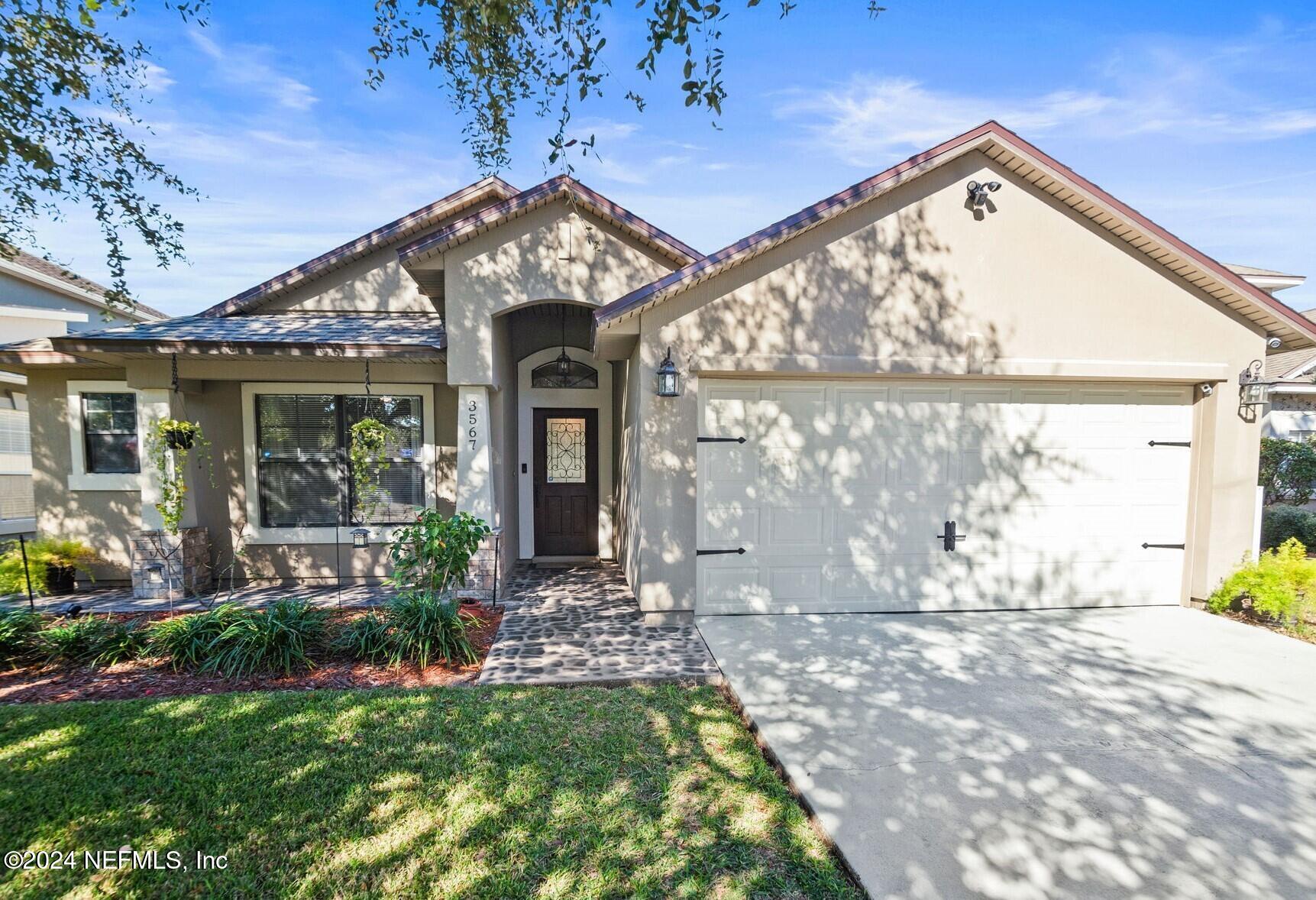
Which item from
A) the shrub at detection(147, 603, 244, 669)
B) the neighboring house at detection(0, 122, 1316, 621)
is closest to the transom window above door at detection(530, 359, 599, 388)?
the neighboring house at detection(0, 122, 1316, 621)

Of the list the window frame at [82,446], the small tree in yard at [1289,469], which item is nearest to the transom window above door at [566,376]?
the window frame at [82,446]

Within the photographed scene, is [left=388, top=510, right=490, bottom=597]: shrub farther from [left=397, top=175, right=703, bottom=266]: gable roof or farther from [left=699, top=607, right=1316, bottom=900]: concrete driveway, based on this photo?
[left=397, top=175, right=703, bottom=266]: gable roof

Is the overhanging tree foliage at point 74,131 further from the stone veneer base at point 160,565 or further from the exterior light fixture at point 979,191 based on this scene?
the exterior light fixture at point 979,191

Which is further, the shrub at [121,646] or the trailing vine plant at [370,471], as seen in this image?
the trailing vine plant at [370,471]

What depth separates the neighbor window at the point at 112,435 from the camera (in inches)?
314

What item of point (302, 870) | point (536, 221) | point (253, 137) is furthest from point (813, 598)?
point (253, 137)

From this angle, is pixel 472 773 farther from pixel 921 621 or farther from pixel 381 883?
pixel 921 621

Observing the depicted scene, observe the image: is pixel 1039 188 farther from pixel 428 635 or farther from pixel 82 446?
pixel 82 446

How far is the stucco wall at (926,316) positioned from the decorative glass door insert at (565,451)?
139 inches

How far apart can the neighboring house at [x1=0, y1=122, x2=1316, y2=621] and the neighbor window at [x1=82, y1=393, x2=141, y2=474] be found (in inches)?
1.7

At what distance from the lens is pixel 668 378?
582 centimetres

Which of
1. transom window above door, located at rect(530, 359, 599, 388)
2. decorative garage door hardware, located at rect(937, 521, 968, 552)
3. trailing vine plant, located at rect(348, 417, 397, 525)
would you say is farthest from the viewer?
transom window above door, located at rect(530, 359, 599, 388)

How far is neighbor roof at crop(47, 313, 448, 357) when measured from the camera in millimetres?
6762

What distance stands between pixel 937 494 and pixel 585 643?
13.9ft
